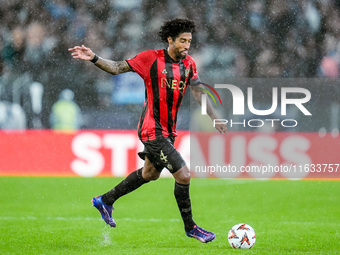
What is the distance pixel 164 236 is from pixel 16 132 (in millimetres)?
5002

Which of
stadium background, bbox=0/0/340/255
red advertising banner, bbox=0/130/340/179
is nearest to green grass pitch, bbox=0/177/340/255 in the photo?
stadium background, bbox=0/0/340/255

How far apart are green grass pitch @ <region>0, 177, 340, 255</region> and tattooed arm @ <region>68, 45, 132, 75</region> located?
141 cm

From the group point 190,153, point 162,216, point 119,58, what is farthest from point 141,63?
point 119,58

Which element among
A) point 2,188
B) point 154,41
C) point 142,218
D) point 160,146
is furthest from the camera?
point 154,41

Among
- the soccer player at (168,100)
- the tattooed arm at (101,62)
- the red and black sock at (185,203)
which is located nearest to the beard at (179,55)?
the soccer player at (168,100)

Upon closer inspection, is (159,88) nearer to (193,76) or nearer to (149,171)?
(193,76)

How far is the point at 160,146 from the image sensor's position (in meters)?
5.18

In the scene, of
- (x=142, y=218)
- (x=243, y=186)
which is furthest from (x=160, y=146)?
(x=243, y=186)

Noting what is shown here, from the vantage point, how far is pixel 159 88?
17.0 ft

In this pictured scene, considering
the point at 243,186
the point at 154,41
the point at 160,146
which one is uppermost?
→ the point at 154,41

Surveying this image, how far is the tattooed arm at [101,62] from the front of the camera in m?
4.87

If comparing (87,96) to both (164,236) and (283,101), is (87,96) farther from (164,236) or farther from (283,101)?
(164,236)

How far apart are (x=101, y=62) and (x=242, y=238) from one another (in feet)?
5.71

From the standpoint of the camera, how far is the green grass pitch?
5.23 meters
